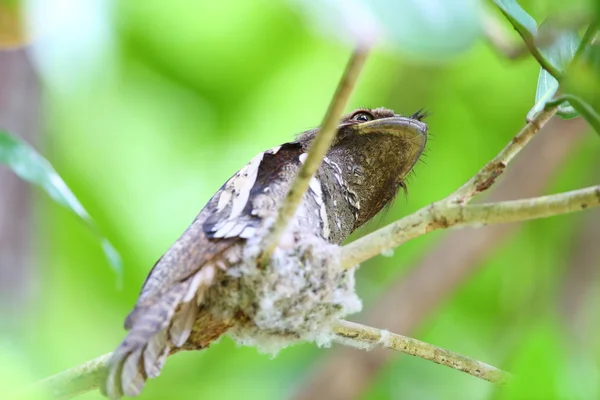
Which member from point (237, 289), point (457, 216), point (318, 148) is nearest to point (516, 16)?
point (457, 216)

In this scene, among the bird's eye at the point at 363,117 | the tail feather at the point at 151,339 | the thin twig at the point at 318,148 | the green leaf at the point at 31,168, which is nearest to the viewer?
the thin twig at the point at 318,148

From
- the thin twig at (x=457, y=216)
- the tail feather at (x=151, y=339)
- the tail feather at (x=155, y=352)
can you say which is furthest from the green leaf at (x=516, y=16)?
the tail feather at (x=155, y=352)

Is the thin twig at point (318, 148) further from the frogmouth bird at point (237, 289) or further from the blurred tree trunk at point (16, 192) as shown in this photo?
the blurred tree trunk at point (16, 192)

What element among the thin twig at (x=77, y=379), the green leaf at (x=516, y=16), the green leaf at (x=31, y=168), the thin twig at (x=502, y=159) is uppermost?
the green leaf at (x=516, y=16)

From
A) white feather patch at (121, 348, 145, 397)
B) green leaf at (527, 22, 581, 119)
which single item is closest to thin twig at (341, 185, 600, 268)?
green leaf at (527, 22, 581, 119)

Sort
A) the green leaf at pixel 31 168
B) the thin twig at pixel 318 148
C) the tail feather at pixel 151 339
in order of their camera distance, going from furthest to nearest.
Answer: the green leaf at pixel 31 168
the tail feather at pixel 151 339
the thin twig at pixel 318 148

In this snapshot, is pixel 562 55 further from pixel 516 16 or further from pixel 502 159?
pixel 502 159

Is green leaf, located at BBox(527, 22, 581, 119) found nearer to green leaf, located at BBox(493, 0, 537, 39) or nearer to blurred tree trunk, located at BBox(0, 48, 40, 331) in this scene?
green leaf, located at BBox(493, 0, 537, 39)
